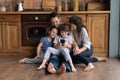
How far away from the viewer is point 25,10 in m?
6.16

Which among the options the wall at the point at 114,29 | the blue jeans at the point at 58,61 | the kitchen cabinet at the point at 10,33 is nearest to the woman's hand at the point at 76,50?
the blue jeans at the point at 58,61

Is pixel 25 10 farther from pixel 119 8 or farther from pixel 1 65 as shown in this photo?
pixel 119 8

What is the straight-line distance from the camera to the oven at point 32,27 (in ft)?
19.2

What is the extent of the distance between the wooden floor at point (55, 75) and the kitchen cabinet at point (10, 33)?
76 centimetres

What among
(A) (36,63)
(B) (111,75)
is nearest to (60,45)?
(A) (36,63)

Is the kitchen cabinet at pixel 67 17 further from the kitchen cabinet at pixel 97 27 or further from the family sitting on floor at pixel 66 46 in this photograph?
the family sitting on floor at pixel 66 46

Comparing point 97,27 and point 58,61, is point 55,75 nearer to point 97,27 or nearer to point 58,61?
point 58,61

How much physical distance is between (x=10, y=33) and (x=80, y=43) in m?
1.68

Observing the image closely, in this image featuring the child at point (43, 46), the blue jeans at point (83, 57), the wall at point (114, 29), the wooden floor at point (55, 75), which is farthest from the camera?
the wall at point (114, 29)

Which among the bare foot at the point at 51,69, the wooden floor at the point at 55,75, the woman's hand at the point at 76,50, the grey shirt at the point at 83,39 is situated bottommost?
the wooden floor at the point at 55,75

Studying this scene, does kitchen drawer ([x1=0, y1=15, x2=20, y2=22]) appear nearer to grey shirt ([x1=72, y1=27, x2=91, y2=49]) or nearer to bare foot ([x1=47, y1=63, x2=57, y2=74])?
grey shirt ([x1=72, y1=27, x2=91, y2=49])

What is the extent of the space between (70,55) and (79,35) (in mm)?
384

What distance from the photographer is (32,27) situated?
235 inches

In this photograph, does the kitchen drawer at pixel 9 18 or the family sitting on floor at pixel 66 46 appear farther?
the kitchen drawer at pixel 9 18
